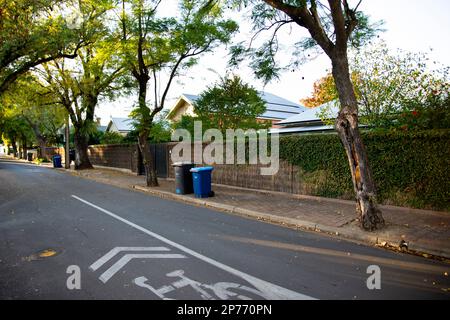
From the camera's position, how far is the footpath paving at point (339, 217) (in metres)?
5.33

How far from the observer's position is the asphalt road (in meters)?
3.57

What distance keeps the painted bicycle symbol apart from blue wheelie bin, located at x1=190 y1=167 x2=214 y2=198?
6527 millimetres

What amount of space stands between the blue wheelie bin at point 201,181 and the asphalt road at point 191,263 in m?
3.08

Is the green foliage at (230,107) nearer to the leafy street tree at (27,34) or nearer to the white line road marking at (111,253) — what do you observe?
the leafy street tree at (27,34)

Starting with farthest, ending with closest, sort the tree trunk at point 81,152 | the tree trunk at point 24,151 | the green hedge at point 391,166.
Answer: the tree trunk at point 24,151 < the tree trunk at point 81,152 < the green hedge at point 391,166

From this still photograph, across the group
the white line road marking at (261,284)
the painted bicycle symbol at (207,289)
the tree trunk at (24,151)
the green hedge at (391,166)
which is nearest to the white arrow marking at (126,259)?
the white line road marking at (261,284)

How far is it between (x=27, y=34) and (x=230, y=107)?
400 inches

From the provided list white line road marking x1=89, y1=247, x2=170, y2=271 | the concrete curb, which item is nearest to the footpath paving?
the concrete curb

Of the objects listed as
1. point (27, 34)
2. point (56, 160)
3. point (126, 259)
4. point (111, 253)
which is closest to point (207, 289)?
point (126, 259)

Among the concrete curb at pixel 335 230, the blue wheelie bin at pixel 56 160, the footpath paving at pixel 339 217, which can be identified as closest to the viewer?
the concrete curb at pixel 335 230

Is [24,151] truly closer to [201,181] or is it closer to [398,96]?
[201,181]

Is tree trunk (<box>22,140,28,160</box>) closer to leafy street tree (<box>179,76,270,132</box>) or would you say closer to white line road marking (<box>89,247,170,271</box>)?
leafy street tree (<box>179,76,270,132</box>)

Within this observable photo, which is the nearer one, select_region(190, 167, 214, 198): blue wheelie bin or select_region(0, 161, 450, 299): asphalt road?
select_region(0, 161, 450, 299): asphalt road
